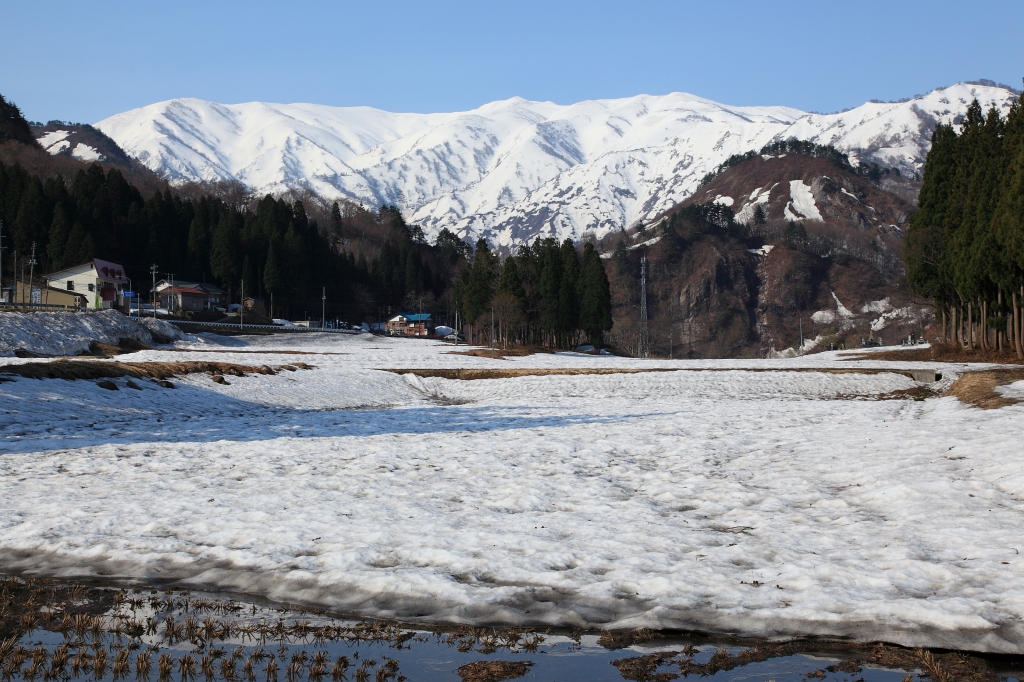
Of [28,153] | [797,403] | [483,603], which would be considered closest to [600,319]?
[797,403]

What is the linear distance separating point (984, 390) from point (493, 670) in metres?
21.8

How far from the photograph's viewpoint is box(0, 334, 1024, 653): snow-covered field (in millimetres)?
7746

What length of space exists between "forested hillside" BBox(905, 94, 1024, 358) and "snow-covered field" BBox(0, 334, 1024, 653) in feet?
78.8

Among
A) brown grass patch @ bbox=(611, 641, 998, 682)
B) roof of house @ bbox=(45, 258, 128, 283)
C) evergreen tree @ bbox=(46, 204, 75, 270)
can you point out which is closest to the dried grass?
brown grass patch @ bbox=(611, 641, 998, 682)

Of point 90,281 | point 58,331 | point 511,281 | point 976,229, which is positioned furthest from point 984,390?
point 90,281

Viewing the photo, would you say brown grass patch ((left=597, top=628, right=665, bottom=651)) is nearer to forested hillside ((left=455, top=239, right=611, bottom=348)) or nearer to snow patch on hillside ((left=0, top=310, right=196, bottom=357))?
snow patch on hillside ((left=0, top=310, right=196, bottom=357))

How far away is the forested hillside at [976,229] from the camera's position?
129 ft

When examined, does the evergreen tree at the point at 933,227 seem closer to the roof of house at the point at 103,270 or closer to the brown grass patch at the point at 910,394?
the brown grass patch at the point at 910,394

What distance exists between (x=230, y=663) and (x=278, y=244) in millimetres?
121191

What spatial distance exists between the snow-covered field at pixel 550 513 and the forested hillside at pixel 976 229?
78.8 feet

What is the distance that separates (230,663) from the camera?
20.6 feet

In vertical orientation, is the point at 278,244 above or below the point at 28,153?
below

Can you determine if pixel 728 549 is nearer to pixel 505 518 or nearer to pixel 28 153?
pixel 505 518

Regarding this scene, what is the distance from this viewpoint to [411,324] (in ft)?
452
